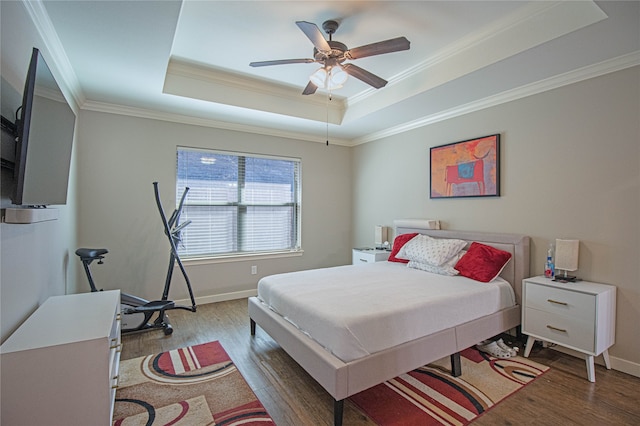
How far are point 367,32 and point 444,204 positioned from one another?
222 cm

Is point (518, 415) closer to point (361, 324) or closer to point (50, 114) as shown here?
point (361, 324)

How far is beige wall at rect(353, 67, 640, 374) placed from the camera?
243 cm

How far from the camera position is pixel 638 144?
93.7 inches

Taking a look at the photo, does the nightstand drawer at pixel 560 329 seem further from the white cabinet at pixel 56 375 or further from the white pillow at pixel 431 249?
the white cabinet at pixel 56 375

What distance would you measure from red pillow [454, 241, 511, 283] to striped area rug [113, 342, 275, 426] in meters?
2.20

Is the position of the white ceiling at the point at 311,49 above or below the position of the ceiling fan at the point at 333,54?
above

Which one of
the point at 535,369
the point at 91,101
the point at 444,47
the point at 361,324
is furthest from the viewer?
the point at 91,101

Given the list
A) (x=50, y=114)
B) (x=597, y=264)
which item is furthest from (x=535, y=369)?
(x=50, y=114)

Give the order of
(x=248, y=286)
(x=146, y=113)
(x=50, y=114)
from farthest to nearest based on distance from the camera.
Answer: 1. (x=248, y=286)
2. (x=146, y=113)
3. (x=50, y=114)

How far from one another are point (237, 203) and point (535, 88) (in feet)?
12.3

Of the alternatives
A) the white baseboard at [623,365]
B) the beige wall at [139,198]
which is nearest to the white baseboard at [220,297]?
the beige wall at [139,198]

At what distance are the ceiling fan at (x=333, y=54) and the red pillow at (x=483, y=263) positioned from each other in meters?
1.89

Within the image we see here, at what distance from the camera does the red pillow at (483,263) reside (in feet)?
9.52

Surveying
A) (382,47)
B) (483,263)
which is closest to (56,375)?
(382,47)
